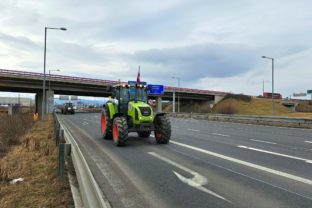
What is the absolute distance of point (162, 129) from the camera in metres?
15.2

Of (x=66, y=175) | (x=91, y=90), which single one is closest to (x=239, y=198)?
(x=66, y=175)

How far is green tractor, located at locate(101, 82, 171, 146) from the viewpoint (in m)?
14.6

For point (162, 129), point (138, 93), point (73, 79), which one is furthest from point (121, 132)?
point (73, 79)

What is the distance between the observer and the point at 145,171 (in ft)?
30.2

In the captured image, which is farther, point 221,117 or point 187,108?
point 187,108

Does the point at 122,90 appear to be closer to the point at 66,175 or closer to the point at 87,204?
the point at 66,175

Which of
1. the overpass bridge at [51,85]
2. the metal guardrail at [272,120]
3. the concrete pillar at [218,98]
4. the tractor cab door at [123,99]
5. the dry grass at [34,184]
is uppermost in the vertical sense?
the overpass bridge at [51,85]

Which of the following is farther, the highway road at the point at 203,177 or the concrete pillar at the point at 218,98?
the concrete pillar at the point at 218,98

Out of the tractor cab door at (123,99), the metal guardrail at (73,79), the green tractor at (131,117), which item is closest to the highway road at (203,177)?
the green tractor at (131,117)

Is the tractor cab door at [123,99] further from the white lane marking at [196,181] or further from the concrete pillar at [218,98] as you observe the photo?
the concrete pillar at [218,98]

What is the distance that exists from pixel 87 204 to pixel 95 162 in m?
5.48

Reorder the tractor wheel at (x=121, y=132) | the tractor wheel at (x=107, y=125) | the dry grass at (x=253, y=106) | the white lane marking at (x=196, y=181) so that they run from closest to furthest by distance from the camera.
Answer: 1. the white lane marking at (x=196, y=181)
2. the tractor wheel at (x=121, y=132)
3. the tractor wheel at (x=107, y=125)
4. the dry grass at (x=253, y=106)

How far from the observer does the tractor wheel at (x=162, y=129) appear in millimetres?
15102

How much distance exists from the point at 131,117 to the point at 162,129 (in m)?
1.44
